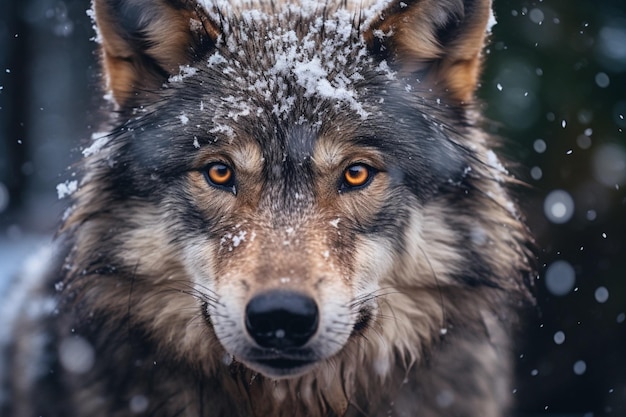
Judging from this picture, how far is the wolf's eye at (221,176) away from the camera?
276 centimetres

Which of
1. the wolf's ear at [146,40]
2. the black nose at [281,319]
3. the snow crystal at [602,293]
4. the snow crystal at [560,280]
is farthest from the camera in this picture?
the snow crystal at [560,280]

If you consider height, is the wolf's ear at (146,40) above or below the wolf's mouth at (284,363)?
above

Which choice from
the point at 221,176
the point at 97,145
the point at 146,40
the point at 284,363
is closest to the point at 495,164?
the point at 221,176

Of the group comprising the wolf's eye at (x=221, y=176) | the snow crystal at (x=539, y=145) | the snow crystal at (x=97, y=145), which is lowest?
the snow crystal at (x=539, y=145)

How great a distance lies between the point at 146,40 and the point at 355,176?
1.03 m

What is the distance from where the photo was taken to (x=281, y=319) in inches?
91.8

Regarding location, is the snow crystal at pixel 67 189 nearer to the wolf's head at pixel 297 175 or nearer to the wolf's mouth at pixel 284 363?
the wolf's head at pixel 297 175

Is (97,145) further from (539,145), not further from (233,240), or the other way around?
(539,145)

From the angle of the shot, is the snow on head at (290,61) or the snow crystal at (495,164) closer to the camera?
the snow on head at (290,61)

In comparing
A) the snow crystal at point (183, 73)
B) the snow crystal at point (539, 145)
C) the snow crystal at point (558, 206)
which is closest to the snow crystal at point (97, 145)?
the snow crystal at point (183, 73)

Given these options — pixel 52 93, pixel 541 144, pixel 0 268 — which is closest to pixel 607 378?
pixel 541 144

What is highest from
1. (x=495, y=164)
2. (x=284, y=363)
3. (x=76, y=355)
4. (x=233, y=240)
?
(x=233, y=240)

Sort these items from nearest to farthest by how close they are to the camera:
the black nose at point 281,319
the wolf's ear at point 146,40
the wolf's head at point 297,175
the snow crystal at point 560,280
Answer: the black nose at point 281,319
the wolf's head at point 297,175
the wolf's ear at point 146,40
the snow crystal at point 560,280

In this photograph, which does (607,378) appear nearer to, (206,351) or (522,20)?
(522,20)
